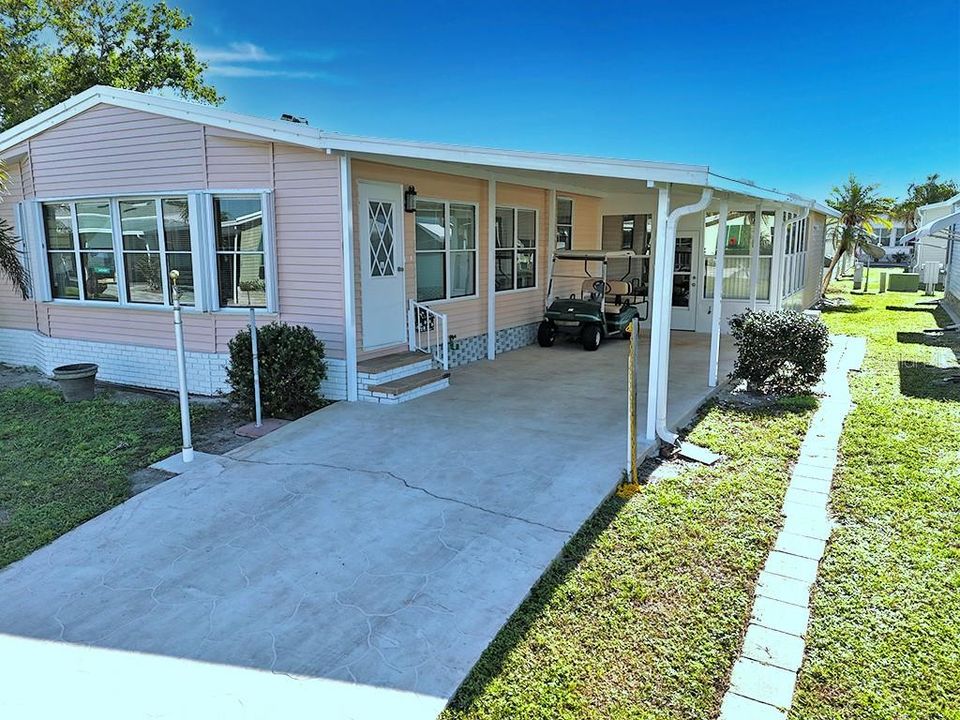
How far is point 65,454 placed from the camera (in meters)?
5.92

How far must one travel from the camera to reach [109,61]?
71.7ft

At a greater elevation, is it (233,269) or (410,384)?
(233,269)

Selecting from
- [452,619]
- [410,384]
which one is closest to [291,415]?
[410,384]

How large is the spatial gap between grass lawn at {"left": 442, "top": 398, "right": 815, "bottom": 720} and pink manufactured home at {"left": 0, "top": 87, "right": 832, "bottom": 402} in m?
1.84

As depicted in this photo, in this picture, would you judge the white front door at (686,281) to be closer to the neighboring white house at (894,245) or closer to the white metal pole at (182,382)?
the white metal pole at (182,382)

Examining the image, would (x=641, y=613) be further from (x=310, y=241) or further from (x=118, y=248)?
(x=118, y=248)

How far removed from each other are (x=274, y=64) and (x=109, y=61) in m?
5.41

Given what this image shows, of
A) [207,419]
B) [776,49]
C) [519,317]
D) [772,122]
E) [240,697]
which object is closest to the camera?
[240,697]

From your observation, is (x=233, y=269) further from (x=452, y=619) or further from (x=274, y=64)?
(x=274, y=64)

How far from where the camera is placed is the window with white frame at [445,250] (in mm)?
8844

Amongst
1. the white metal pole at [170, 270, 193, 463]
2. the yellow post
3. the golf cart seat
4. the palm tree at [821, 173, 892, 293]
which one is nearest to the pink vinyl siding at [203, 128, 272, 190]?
the white metal pole at [170, 270, 193, 463]

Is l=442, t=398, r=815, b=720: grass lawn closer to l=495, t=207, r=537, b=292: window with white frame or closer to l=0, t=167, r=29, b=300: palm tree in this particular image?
l=495, t=207, r=537, b=292: window with white frame

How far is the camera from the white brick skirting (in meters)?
8.02

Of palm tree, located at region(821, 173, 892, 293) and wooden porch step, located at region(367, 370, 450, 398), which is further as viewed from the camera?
palm tree, located at region(821, 173, 892, 293)
